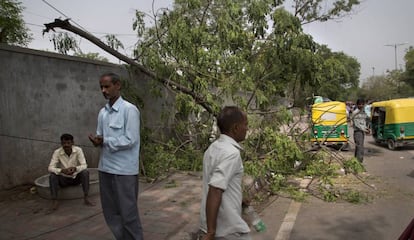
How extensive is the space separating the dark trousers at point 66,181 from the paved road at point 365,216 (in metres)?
3.11

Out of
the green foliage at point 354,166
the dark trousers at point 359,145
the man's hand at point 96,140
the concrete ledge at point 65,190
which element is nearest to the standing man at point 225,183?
the man's hand at point 96,140

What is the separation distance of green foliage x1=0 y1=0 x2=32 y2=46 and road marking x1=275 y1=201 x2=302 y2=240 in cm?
1062

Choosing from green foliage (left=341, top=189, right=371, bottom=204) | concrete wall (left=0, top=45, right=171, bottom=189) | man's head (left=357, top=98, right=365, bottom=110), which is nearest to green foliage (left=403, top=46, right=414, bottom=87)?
man's head (left=357, top=98, right=365, bottom=110)

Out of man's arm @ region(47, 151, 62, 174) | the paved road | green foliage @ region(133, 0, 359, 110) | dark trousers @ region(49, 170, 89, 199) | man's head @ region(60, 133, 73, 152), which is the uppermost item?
green foliage @ region(133, 0, 359, 110)

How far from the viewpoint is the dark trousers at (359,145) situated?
9062 millimetres

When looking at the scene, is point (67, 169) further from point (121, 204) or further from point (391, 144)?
point (391, 144)

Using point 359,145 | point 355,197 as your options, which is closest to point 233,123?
point 355,197

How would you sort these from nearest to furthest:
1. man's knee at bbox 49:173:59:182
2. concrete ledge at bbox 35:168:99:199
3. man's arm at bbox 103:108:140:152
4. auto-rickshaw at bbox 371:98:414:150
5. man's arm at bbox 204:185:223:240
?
man's arm at bbox 204:185:223:240 < man's arm at bbox 103:108:140:152 < man's knee at bbox 49:173:59:182 < concrete ledge at bbox 35:168:99:199 < auto-rickshaw at bbox 371:98:414:150

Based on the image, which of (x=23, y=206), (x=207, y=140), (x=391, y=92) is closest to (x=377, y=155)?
(x=207, y=140)

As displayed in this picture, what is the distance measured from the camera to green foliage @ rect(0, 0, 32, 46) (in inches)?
490

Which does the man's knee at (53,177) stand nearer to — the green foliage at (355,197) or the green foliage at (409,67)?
the green foliage at (355,197)

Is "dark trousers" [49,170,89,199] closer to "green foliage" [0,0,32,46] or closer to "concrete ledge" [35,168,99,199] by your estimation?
"concrete ledge" [35,168,99,199]

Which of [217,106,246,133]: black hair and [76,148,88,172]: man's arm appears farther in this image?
[76,148,88,172]: man's arm

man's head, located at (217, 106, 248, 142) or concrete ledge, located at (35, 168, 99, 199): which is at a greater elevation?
man's head, located at (217, 106, 248, 142)
